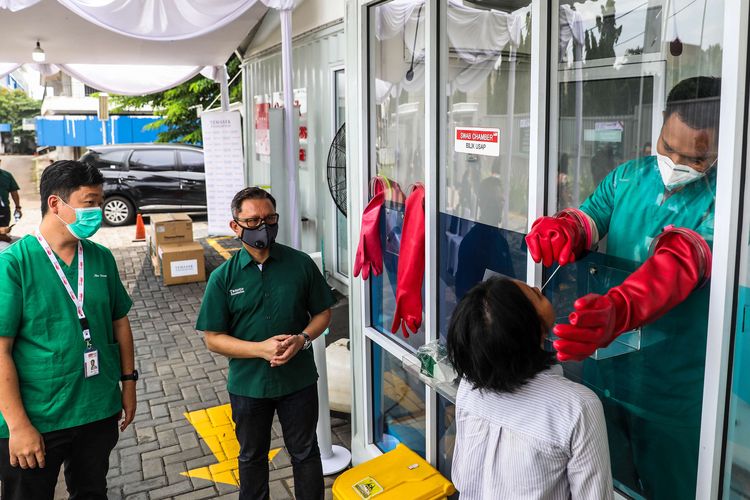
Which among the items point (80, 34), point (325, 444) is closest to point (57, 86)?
point (80, 34)

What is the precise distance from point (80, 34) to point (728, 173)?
7.36 m

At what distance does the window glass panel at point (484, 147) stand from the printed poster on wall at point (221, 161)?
5.95 metres

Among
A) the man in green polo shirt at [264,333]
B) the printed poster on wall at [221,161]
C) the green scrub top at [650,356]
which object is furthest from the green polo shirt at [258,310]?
the printed poster on wall at [221,161]

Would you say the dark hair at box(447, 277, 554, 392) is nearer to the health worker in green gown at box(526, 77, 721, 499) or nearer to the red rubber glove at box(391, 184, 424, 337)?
the health worker in green gown at box(526, 77, 721, 499)

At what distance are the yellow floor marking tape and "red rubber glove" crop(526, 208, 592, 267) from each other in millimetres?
2679

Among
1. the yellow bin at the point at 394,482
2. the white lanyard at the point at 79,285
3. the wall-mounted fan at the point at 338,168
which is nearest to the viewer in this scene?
the white lanyard at the point at 79,285

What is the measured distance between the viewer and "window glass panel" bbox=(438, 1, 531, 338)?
254cm

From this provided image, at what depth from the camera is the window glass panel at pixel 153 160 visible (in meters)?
13.6

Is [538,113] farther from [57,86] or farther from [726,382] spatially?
[57,86]

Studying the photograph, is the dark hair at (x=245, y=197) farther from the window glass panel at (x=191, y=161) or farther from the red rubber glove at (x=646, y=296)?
the window glass panel at (x=191, y=161)

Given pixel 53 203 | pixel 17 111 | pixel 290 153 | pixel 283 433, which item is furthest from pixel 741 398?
pixel 17 111

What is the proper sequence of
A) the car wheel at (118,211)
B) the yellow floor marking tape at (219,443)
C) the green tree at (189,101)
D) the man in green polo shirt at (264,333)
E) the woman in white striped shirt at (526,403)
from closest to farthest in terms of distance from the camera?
the woman in white striped shirt at (526,403)
the man in green polo shirt at (264,333)
the yellow floor marking tape at (219,443)
the car wheel at (118,211)
the green tree at (189,101)

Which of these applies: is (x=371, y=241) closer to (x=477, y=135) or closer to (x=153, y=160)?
(x=477, y=135)

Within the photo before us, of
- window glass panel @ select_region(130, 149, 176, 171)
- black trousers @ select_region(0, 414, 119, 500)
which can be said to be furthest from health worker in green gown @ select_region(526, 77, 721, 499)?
window glass panel @ select_region(130, 149, 176, 171)
